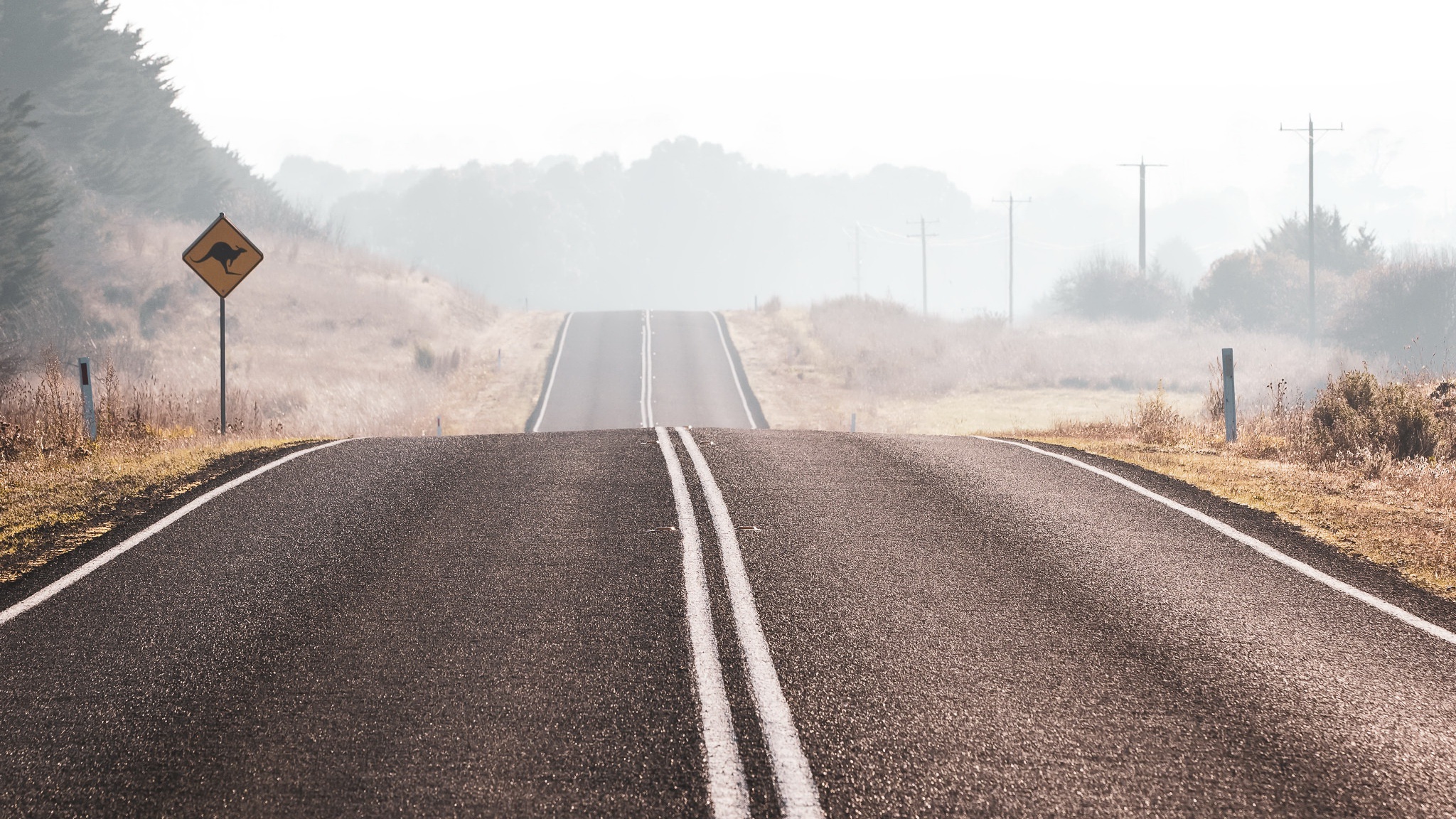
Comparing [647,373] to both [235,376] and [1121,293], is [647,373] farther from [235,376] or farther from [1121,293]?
[1121,293]

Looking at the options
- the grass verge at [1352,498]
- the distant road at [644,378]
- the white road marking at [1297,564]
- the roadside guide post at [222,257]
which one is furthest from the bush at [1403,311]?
the roadside guide post at [222,257]

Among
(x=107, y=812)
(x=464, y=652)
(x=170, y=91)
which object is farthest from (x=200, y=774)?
(x=170, y=91)

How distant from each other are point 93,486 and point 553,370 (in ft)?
105

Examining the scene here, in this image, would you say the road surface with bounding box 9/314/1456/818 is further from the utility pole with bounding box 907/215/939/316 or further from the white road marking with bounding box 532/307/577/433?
the utility pole with bounding box 907/215/939/316

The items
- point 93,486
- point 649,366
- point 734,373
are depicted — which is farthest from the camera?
point 649,366

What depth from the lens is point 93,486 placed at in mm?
8578

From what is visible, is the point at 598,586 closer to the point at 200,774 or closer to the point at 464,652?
the point at 464,652

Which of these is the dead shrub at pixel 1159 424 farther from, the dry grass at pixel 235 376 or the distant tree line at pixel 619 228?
the distant tree line at pixel 619 228

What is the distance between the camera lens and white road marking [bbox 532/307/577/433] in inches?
1225

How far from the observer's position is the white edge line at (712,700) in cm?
322

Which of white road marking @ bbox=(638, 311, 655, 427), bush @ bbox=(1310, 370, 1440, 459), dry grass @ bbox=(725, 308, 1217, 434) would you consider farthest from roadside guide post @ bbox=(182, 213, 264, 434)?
dry grass @ bbox=(725, 308, 1217, 434)

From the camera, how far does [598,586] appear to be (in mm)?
5469

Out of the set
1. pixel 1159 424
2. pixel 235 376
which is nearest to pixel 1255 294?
pixel 235 376

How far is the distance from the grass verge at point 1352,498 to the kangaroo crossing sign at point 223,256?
11.8 metres
